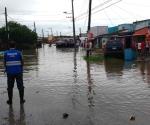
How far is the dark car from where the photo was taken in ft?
99.6

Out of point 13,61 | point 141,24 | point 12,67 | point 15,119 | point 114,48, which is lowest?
point 15,119

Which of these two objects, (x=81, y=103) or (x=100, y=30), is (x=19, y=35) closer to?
(x=100, y=30)

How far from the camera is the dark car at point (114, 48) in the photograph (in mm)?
30344

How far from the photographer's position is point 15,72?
33.7 feet

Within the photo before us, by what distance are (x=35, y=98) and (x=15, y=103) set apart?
0.89 metres

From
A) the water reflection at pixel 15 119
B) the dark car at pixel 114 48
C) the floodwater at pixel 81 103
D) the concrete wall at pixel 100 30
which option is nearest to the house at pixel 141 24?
the dark car at pixel 114 48

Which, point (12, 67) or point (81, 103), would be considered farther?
point (12, 67)

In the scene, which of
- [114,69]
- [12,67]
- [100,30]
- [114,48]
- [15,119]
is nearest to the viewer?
[15,119]

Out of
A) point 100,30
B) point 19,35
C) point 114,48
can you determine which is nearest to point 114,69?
point 114,48

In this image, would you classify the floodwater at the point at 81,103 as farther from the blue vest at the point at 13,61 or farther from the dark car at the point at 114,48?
the dark car at the point at 114,48

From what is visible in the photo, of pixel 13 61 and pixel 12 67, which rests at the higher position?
pixel 13 61

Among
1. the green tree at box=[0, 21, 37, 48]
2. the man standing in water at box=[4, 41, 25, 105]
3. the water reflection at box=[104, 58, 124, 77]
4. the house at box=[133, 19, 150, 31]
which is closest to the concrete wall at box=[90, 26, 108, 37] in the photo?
the green tree at box=[0, 21, 37, 48]

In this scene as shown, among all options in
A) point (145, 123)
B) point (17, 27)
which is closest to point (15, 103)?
point (145, 123)

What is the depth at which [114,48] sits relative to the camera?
101 feet
